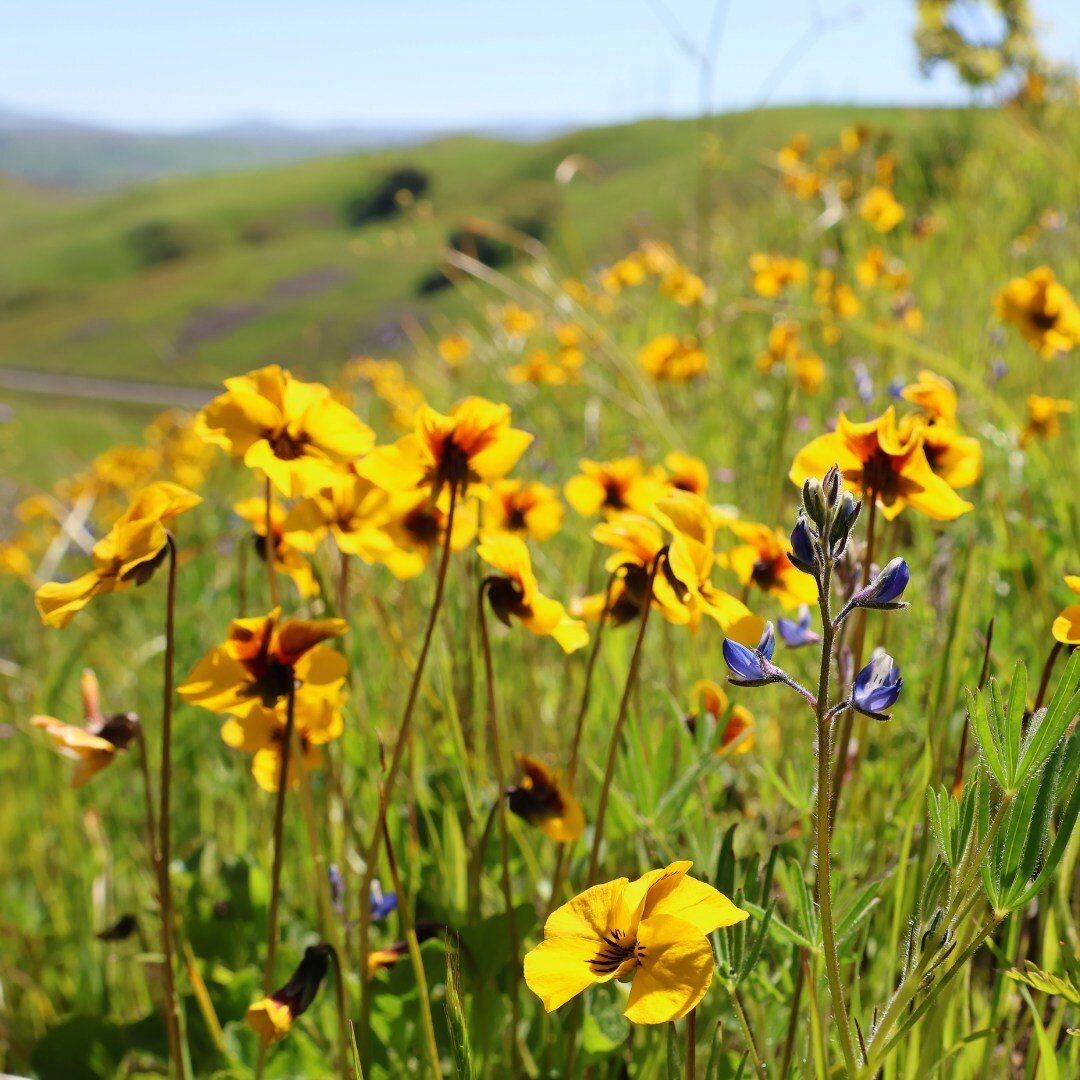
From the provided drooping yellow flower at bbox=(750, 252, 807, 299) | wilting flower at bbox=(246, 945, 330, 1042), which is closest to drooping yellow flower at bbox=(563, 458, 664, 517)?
wilting flower at bbox=(246, 945, 330, 1042)

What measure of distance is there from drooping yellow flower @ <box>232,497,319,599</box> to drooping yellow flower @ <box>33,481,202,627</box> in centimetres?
16

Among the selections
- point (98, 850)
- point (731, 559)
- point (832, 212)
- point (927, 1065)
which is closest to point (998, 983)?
point (927, 1065)

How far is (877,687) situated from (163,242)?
7079 cm

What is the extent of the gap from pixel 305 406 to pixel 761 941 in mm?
679

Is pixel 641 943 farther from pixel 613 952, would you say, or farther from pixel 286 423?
pixel 286 423

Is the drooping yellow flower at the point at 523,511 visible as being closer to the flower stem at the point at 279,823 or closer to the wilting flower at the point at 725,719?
the wilting flower at the point at 725,719

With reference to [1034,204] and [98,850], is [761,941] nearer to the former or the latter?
[98,850]

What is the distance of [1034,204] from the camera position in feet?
18.0

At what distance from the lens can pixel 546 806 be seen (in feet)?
3.86

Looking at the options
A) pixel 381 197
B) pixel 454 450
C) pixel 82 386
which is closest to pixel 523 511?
pixel 454 450

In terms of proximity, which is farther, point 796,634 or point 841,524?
point 796,634

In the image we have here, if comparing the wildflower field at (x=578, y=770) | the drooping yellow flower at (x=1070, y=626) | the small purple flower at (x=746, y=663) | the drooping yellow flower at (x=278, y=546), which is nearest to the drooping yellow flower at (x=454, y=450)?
the wildflower field at (x=578, y=770)

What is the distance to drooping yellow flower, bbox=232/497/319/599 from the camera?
1271 millimetres

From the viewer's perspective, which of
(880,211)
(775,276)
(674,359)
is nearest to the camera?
(674,359)
